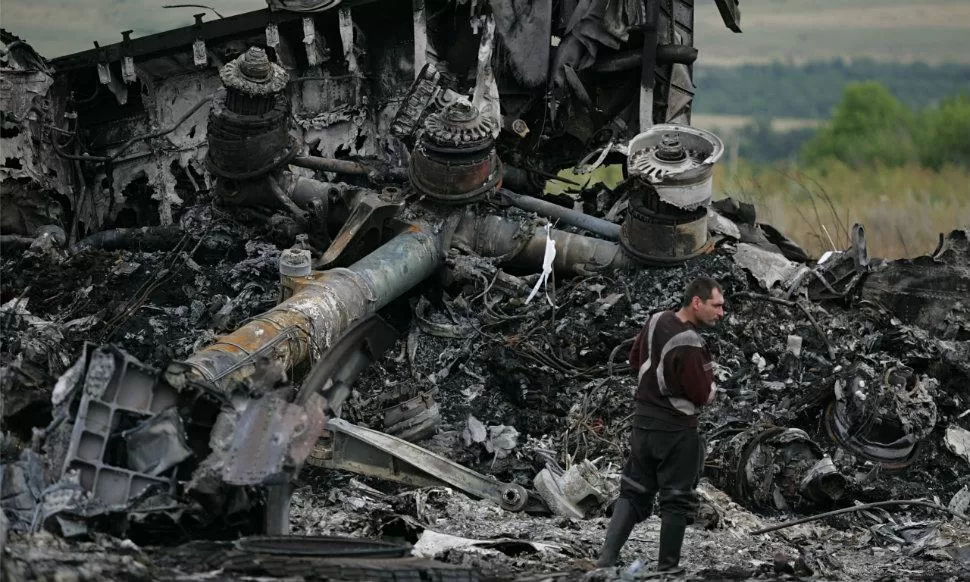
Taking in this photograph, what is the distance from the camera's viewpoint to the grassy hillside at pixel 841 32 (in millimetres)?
65312

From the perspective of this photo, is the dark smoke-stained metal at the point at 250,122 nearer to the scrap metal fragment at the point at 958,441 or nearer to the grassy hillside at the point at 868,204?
the scrap metal fragment at the point at 958,441

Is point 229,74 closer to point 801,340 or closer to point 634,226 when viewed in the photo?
point 634,226

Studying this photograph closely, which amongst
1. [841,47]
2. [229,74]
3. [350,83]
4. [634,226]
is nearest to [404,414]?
[634,226]

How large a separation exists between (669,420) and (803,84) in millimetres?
70204

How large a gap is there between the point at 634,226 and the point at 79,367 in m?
5.12

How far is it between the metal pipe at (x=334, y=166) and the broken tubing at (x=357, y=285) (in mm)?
1175

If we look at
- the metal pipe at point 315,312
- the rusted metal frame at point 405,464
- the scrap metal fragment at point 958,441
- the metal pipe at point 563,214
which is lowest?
the rusted metal frame at point 405,464

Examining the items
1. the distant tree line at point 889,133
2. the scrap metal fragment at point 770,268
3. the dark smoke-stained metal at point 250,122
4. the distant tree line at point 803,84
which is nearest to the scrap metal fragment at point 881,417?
the scrap metal fragment at point 770,268

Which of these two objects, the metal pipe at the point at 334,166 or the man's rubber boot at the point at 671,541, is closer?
the man's rubber boot at the point at 671,541

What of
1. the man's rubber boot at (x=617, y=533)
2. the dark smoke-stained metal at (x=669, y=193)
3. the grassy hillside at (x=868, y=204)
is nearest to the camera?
the man's rubber boot at (x=617, y=533)

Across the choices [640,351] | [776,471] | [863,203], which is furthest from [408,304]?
[863,203]

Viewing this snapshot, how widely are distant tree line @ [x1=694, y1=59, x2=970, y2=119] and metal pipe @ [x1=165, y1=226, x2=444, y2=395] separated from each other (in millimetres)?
58378

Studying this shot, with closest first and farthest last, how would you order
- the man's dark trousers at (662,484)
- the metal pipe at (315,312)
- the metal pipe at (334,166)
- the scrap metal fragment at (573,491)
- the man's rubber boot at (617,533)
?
the man's dark trousers at (662,484)
the man's rubber boot at (617,533)
the metal pipe at (315,312)
the scrap metal fragment at (573,491)
the metal pipe at (334,166)

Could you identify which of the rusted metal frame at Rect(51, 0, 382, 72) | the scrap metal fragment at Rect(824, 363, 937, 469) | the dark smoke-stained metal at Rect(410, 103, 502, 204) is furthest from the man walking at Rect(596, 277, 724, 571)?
the rusted metal frame at Rect(51, 0, 382, 72)
